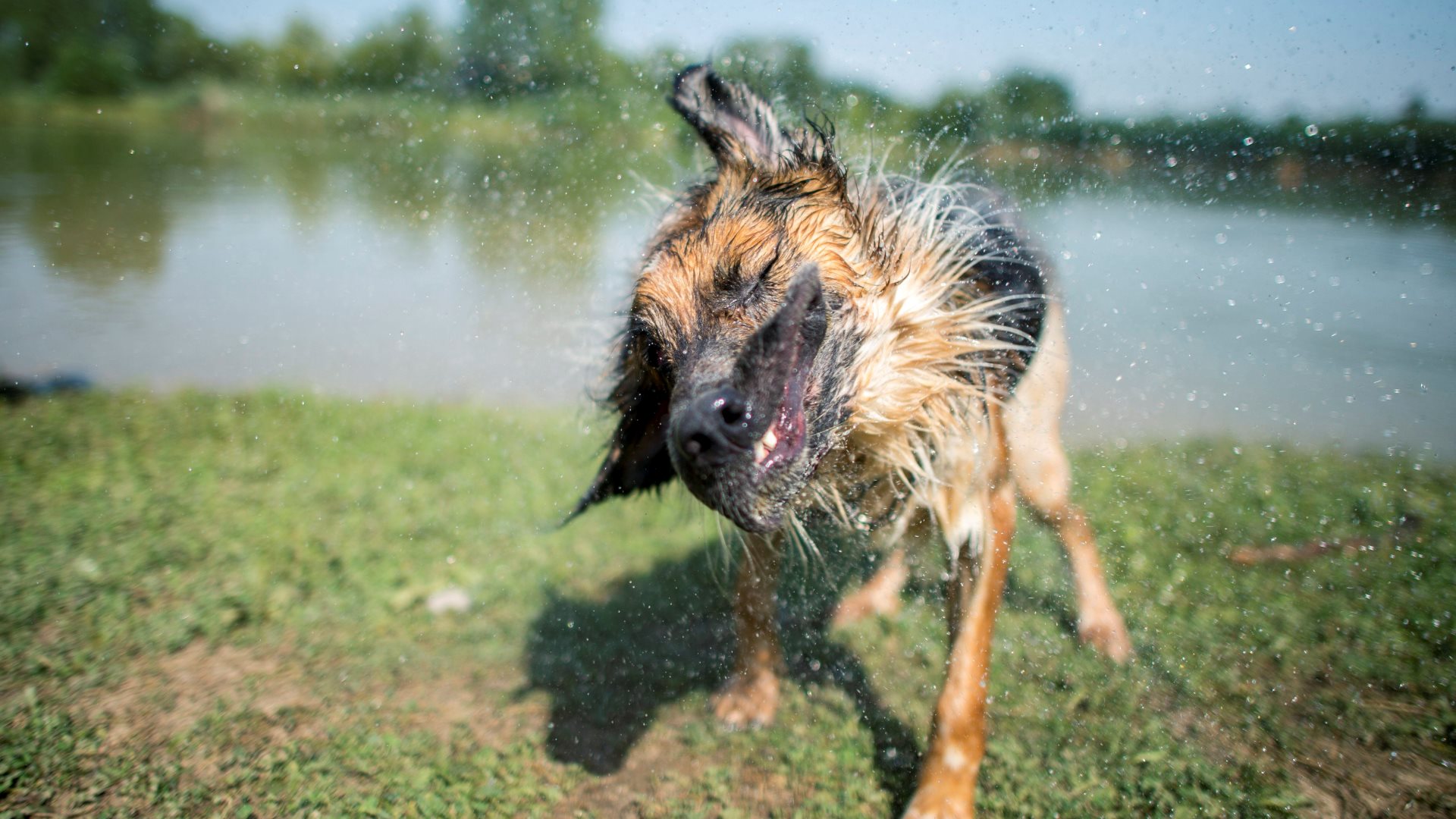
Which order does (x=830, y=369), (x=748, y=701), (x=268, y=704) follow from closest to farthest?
(x=830, y=369) → (x=268, y=704) → (x=748, y=701)

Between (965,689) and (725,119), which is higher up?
(725,119)

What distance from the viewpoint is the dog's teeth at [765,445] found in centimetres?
265

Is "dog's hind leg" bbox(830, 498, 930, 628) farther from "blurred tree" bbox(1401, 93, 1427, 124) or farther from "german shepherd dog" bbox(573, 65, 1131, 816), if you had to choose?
"blurred tree" bbox(1401, 93, 1427, 124)

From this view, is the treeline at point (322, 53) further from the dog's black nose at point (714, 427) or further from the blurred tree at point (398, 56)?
the dog's black nose at point (714, 427)

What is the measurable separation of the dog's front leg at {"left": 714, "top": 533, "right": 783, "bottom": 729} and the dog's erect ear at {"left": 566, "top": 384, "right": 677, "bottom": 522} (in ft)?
2.07

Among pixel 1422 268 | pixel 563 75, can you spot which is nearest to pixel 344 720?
pixel 563 75

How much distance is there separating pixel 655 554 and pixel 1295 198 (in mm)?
5593

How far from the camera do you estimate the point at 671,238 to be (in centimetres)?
348

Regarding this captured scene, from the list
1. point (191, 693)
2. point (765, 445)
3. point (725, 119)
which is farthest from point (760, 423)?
point (191, 693)

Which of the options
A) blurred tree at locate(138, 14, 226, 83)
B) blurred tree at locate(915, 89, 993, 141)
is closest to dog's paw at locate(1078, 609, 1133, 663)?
blurred tree at locate(915, 89, 993, 141)

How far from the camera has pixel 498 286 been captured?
29.7ft

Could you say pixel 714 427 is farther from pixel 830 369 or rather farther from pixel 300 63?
pixel 300 63

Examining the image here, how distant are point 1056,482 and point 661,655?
7.94ft

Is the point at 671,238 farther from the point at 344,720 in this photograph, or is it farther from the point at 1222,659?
the point at 1222,659
